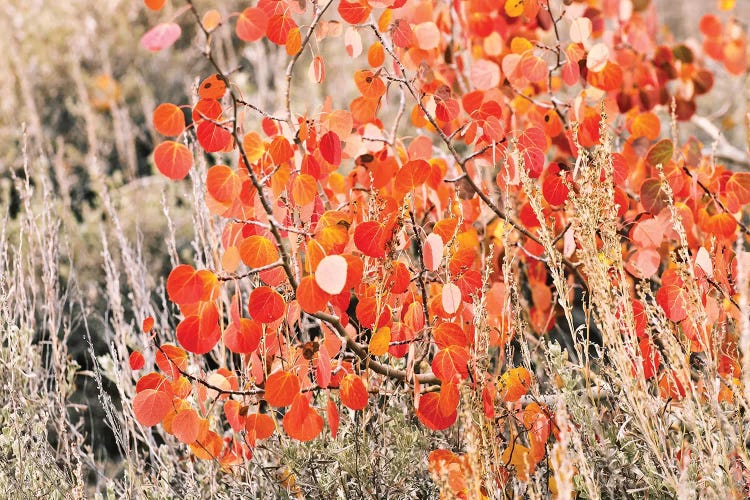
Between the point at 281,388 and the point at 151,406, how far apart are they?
0.91ft

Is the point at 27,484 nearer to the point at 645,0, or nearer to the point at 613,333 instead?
the point at 613,333

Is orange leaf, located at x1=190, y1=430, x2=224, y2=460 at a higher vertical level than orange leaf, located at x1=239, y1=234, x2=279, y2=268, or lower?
lower

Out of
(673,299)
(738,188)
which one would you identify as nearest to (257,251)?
(673,299)

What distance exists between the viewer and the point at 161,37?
127 centimetres

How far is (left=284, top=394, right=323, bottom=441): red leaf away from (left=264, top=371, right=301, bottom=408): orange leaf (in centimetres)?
2

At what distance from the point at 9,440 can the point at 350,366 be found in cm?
93

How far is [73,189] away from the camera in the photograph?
4844mm

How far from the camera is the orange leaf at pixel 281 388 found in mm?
1515

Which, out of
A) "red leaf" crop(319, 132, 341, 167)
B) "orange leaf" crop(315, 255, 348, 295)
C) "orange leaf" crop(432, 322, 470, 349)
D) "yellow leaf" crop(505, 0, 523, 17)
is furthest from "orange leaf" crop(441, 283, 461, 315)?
"yellow leaf" crop(505, 0, 523, 17)

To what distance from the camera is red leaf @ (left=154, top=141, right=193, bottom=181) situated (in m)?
1.44

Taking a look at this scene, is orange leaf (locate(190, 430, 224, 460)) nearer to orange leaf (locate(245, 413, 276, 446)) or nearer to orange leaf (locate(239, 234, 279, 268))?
orange leaf (locate(245, 413, 276, 446))

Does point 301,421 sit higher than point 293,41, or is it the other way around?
point 293,41

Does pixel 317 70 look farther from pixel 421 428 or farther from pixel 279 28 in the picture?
pixel 421 428

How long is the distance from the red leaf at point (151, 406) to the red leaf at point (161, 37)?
0.70 metres
